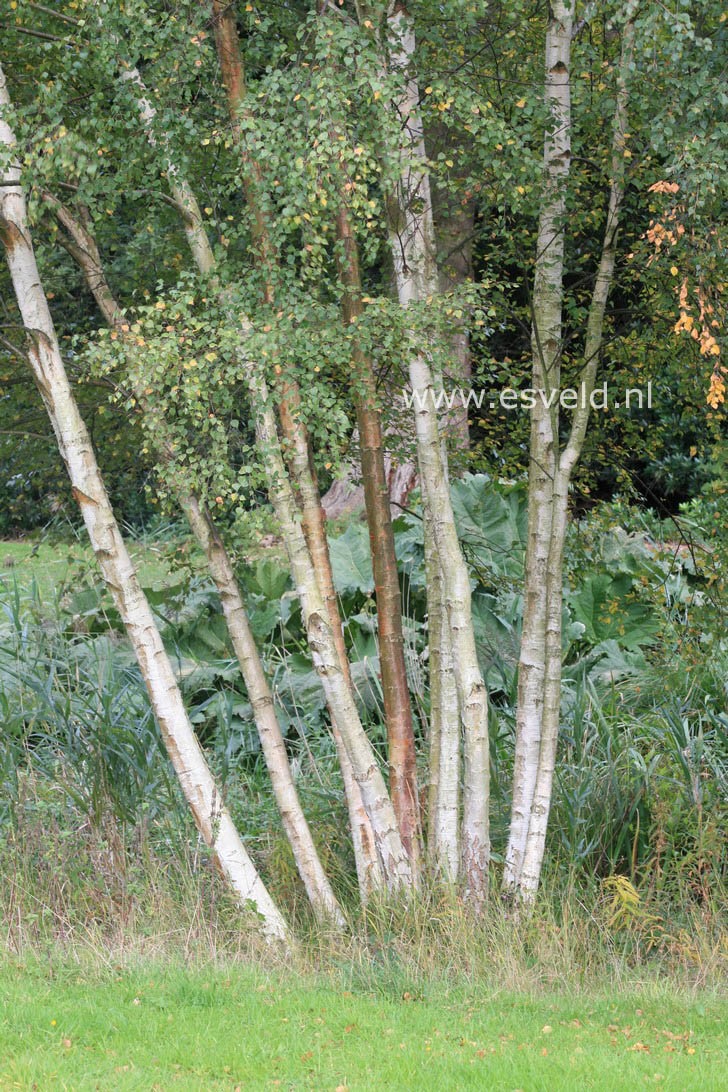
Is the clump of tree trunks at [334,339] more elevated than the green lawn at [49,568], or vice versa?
the clump of tree trunks at [334,339]

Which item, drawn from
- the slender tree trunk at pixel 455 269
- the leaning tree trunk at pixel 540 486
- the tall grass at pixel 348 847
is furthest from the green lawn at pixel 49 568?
the leaning tree trunk at pixel 540 486

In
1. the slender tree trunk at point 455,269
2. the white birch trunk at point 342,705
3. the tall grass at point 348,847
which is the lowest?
the tall grass at point 348,847

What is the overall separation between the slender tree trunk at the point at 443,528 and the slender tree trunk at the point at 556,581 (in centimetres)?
24

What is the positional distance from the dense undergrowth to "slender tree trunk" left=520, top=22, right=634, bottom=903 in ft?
0.79

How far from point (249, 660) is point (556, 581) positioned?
157 centimetres

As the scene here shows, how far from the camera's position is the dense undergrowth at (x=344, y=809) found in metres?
5.17

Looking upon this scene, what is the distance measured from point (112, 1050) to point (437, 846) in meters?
2.09

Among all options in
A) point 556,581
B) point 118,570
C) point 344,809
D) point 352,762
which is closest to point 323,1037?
point 352,762

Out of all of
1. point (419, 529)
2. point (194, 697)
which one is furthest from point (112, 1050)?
point (419, 529)

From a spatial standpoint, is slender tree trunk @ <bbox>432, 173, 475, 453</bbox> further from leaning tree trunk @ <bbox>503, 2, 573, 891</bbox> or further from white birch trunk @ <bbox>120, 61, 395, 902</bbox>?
white birch trunk @ <bbox>120, 61, 395, 902</bbox>

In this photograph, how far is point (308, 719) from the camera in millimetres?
7566

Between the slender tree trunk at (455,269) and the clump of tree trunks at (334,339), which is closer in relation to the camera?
the clump of tree trunks at (334,339)

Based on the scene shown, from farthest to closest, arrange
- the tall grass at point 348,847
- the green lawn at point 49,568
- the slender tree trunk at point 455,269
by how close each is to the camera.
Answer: the green lawn at point 49,568
the slender tree trunk at point 455,269
the tall grass at point 348,847

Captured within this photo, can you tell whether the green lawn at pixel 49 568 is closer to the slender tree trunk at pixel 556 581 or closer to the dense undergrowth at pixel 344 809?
the dense undergrowth at pixel 344 809
